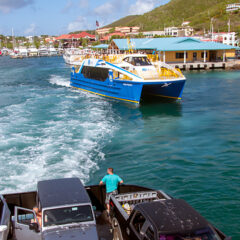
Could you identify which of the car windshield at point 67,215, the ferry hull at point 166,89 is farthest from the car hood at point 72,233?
the ferry hull at point 166,89

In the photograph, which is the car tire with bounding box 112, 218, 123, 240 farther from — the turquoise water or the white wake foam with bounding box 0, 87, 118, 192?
the white wake foam with bounding box 0, 87, 118, 192

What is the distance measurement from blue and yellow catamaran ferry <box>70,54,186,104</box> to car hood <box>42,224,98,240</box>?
22345 mm

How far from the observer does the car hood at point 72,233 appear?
720 centimetres

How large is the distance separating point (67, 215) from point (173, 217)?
93.7 inches

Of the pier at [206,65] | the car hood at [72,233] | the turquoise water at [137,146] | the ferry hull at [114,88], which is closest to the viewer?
the car hood at [72,233]

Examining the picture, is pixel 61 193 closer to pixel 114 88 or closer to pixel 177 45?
pixel 114 88

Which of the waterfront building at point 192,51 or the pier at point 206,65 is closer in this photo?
the pier at point 206,65

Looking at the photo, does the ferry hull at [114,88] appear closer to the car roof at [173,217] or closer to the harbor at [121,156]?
the harbor at [121,156]

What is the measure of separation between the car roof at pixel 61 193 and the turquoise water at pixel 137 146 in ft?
15.9

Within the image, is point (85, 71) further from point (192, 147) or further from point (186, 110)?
point (192, 147)

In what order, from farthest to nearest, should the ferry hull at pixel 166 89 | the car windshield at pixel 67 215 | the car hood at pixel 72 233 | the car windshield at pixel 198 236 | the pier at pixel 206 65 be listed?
the pier at pixel 206 65
the ferry hull at pixel 166 89
the car windshield at pixel 67 215
the car hood at pixel 72 233
the car windshield at pixel 198 236

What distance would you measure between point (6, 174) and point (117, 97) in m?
19.1

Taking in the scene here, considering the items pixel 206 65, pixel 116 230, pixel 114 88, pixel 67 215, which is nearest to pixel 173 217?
pixel 116 230

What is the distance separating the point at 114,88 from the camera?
108ft
